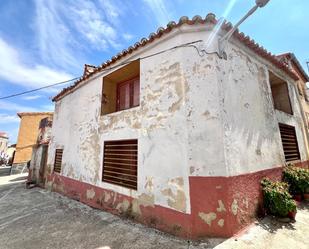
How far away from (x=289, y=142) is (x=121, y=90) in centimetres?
697

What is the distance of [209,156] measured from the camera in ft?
12.1

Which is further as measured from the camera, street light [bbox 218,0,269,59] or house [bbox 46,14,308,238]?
house [bbox 46,14,308,238]

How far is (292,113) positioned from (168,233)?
24.0ft

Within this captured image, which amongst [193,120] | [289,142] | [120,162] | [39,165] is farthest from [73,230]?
[289,142]

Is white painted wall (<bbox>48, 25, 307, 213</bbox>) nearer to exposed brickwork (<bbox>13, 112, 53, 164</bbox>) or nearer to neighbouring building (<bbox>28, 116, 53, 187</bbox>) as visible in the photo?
neighbouring building (<bbox>28, 116, 53, 187</bbox>)

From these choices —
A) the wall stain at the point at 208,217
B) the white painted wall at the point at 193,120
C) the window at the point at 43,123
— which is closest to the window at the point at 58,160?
the white painted wall at the point at 193,120

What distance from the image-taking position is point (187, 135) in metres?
3.87

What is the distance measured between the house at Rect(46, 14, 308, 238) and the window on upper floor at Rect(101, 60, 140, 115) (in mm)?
47

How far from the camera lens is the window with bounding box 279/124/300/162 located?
645 cm

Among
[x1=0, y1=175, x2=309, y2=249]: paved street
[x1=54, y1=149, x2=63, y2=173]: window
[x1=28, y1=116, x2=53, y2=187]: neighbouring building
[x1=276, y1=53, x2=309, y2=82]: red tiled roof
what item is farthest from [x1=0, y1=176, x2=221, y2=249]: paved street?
[x1=276, y1=53, x2=309, y2=82]: red tiled roof

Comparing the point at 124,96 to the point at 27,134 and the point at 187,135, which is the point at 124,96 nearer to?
the point at 187,135

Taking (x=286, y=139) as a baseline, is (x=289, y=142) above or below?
below

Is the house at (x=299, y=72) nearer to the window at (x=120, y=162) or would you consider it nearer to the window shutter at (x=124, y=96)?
the window shutter at (x=124, y=96)

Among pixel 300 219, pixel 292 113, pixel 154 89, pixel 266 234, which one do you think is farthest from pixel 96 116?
pixel 292 113
